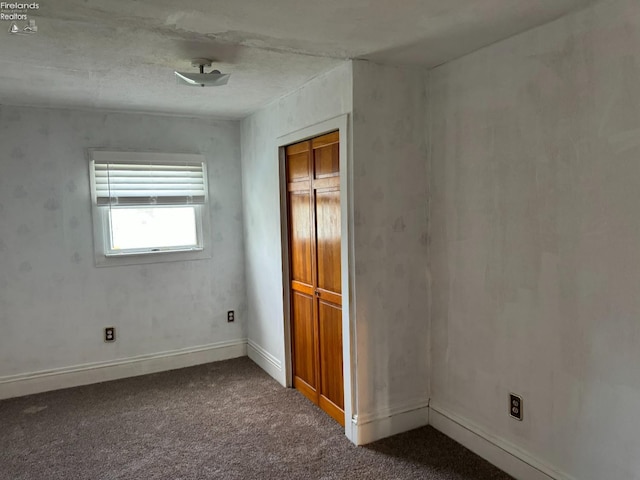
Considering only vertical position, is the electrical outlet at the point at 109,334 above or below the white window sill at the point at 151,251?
below

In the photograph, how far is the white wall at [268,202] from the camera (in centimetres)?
319

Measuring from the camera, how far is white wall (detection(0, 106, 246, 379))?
361 cm

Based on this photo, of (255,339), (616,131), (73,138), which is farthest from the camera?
(255,339)

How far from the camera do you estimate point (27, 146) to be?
361 cm

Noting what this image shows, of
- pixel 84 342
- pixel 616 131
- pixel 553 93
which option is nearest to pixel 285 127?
pixel 553 93

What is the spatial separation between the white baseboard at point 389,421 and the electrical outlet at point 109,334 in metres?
2.32

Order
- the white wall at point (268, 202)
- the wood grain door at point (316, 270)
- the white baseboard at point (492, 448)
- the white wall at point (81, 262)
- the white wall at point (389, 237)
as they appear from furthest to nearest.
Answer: the white wall at point (81, 262) < the white wall at point (268, 202) < the wood grain door at point (316, 270) < the white wall at point (389, 237) < the white baseboard at point (492, 448)

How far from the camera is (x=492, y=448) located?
2.56 meters

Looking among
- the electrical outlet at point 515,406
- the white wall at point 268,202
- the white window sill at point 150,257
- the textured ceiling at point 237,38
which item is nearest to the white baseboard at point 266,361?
the white wall at point 268,202

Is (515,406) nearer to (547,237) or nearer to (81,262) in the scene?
(547,237)

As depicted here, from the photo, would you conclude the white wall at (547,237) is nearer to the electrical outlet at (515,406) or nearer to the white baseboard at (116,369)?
the electrical outlet at (515,406)

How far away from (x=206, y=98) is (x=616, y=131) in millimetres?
2720

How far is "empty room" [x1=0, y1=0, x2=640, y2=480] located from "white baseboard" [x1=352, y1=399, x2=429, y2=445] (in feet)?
0.06

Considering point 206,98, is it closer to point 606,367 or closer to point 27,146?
point 27,146
